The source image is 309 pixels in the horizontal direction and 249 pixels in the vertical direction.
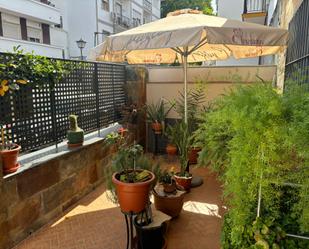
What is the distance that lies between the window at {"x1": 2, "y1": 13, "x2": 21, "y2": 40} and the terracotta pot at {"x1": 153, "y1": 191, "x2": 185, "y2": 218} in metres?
13.1

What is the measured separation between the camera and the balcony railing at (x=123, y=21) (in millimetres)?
18131

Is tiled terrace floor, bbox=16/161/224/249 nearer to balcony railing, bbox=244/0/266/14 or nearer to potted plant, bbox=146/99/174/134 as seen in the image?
potted plant, bbox=146/99/174/134

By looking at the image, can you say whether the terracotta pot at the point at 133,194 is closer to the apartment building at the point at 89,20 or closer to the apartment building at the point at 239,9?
the apartment building at the point at 239,9

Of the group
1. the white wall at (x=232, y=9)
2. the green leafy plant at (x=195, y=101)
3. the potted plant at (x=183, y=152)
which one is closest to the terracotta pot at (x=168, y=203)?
the potted plant at (x=183, y=152)

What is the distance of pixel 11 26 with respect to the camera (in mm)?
12766

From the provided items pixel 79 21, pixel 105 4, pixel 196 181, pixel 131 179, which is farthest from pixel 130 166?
pixel 105 4

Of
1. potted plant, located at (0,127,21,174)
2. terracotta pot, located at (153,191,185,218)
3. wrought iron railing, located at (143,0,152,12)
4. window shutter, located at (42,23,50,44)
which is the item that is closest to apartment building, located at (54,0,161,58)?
window shutter, located at (42,23,50,44)

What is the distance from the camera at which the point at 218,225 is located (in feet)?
9.75

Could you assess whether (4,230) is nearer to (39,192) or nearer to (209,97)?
(39,192)

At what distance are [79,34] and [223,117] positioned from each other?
16.8m

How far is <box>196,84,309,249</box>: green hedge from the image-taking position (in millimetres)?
1255

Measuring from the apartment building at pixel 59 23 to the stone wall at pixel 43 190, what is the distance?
1017 cm

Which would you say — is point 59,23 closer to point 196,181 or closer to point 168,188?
point 196,181

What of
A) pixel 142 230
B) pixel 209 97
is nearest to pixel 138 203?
pixel 142 230
